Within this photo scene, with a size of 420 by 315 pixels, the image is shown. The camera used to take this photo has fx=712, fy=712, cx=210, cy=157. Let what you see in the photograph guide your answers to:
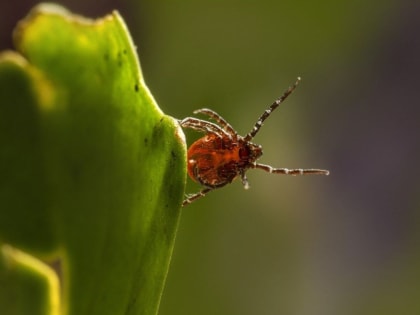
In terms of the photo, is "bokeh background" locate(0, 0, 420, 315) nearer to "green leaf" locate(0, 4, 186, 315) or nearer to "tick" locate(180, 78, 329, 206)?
"tick" locate(180, 78, 329, 206)

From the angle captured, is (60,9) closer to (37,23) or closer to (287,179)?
(37,23)

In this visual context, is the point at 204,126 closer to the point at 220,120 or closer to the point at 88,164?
the point at 220,120

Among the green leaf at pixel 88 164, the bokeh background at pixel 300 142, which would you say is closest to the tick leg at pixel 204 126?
the bokeh background at pixel 300 142

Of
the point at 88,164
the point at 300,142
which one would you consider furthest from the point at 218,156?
the point at 300,142

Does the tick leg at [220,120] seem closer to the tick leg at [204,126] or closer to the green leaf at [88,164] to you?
the tick leg at [204,126]

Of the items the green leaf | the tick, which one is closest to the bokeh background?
the tick

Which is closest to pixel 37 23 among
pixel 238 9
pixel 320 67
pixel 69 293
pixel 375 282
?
pixel 69 293

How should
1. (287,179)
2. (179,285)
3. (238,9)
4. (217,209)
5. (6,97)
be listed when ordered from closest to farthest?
(6,97) → (179,285) → (217,209) → (238,9) → (287,179)
